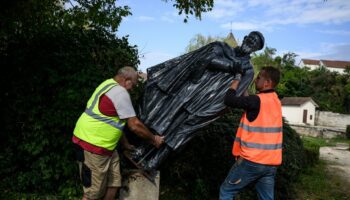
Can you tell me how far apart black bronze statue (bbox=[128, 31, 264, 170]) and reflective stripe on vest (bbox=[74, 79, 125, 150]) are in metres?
0.74

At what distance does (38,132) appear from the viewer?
17.7 ft

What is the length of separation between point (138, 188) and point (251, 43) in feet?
7.83

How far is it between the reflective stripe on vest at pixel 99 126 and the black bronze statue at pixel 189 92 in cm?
74

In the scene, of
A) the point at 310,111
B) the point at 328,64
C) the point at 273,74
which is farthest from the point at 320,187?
the point at 328,64

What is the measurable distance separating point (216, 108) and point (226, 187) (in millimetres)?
1039

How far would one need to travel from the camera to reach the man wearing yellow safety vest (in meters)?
3.88

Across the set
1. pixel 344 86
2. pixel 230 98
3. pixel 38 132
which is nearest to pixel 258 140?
pixel 230 98

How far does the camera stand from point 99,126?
12.8ft

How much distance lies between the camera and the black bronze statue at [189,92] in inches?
181

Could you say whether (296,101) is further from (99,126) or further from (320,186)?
(99,126)

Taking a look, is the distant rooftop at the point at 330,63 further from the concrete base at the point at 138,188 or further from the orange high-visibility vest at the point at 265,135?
the orange high-visibility vest at the point at 265,135

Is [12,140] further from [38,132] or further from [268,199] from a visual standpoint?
[268,199]

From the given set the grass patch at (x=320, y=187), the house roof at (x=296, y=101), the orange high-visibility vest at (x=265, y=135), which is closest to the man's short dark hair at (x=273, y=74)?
the orange high-visibility vest at (x=265, y=135)

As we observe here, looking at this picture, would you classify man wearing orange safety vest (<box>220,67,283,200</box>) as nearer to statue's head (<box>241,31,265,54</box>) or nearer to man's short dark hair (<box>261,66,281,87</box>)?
man's short dark hair (<box>261,66,281,87</box>)
